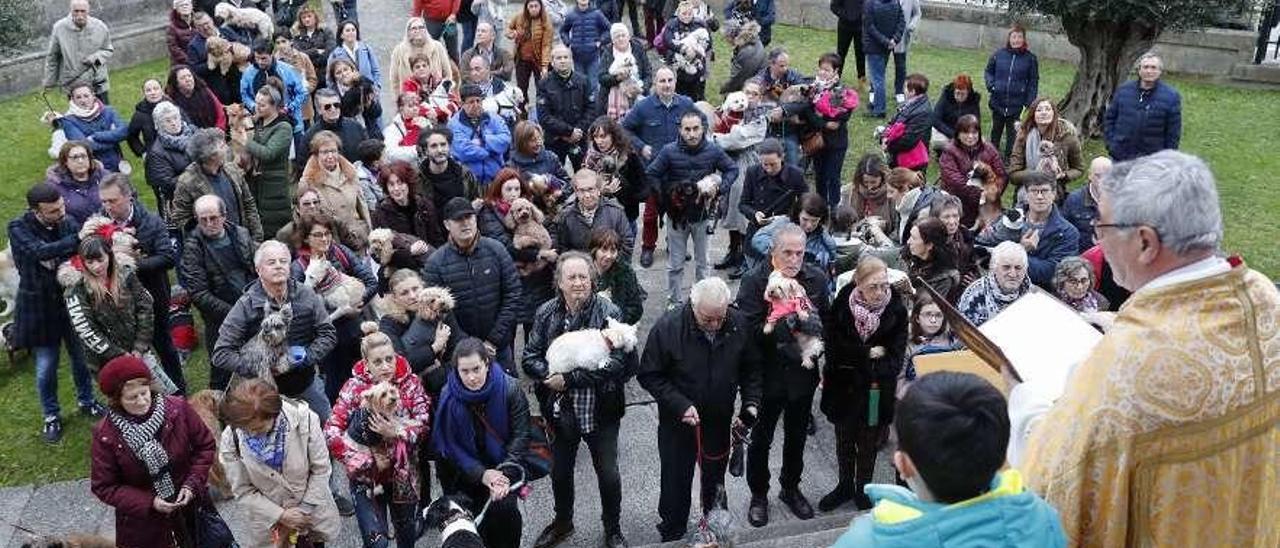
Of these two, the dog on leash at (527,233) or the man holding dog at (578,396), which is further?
the dog on leash at (527,233)

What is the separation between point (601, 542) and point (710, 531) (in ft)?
5.18

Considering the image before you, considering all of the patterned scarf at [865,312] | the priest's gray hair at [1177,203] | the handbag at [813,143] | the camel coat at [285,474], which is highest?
the priest's gray hair at [1177,203]

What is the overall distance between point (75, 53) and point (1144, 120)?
421 inches

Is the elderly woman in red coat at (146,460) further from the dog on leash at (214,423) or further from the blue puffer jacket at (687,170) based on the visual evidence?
the blue puffer jacket at (687,170)

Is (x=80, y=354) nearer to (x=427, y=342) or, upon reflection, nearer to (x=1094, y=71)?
(x=427, y=342)

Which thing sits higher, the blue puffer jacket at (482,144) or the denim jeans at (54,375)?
the blue puffer jacket at (482,144)

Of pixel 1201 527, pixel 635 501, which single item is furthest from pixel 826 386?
pixel 1201 527

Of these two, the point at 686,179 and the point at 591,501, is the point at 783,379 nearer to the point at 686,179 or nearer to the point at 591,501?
the point at 591,501

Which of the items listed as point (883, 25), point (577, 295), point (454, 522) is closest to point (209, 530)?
point (454, 522)

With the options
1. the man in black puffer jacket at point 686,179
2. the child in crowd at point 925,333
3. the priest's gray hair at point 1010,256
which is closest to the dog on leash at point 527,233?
the man in black puffer jacket at point 686,179

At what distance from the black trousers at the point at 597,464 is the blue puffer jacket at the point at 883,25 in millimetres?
8843

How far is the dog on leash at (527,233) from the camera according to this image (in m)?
7.98

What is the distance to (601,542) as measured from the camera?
22.1 feet

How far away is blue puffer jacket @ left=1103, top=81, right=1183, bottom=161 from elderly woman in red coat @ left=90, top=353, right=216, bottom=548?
8473mm
